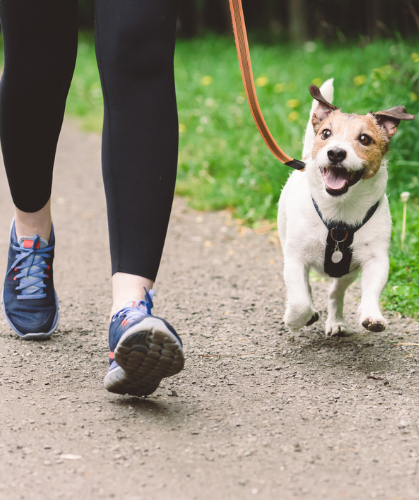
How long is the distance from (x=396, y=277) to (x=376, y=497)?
1971mm

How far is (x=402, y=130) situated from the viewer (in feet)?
15.3

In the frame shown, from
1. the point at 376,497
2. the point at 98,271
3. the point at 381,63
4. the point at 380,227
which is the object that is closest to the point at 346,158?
the point at 380,227

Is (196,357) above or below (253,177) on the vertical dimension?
below

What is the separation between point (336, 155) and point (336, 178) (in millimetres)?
111

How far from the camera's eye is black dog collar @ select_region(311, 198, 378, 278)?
8.62 ft

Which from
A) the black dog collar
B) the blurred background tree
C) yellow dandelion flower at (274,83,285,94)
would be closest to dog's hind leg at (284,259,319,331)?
the black dog collar

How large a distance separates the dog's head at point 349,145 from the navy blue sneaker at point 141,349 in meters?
0.97

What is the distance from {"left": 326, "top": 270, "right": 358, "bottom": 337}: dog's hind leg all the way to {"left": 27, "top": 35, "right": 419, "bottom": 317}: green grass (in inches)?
14.2

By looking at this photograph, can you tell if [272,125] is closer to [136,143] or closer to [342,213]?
[342,213]

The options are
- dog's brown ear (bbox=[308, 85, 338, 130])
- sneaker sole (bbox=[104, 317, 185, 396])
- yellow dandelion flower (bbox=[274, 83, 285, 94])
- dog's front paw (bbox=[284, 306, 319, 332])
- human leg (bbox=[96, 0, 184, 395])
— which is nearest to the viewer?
sneaker sole (bbox=[104, 317, 185, 396])

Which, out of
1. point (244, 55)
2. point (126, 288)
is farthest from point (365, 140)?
point (126, 288)

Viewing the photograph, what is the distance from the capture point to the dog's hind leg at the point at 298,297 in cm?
264

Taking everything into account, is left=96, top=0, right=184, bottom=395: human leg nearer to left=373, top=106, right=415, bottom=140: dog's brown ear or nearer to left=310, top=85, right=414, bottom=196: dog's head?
left=310, top=85, right=414, bottom=196: dog's head

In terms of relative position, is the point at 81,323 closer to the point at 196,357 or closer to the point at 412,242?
the point at 196,357
